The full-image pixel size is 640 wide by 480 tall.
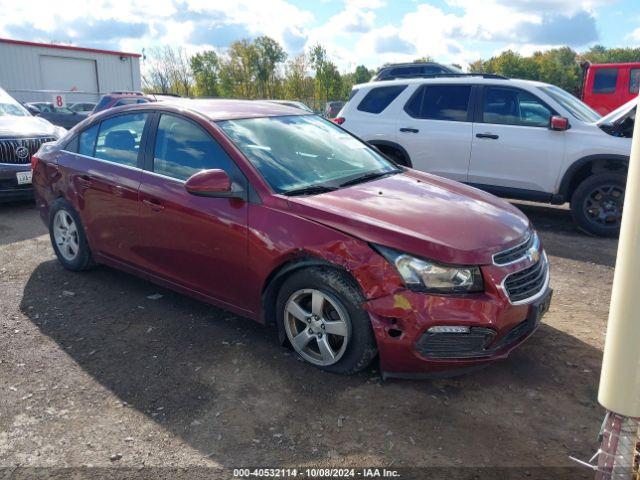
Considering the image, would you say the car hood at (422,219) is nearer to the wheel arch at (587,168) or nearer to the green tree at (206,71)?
the wheel arch at (587,168)

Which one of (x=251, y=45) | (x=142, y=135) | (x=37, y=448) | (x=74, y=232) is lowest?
(x=37, y=448)

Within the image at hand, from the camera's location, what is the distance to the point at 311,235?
3.22m

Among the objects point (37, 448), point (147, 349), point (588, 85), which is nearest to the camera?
point (37, 448)

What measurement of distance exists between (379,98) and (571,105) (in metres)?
2.61

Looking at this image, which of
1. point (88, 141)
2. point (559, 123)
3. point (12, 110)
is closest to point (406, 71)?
point (559, 123)

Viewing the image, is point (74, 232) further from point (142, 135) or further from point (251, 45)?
point (251, 45)

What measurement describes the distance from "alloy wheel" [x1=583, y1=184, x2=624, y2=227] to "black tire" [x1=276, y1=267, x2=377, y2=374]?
4.70 m

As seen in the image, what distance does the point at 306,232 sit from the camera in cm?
324

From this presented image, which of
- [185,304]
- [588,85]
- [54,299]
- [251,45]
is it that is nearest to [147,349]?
[185,304]

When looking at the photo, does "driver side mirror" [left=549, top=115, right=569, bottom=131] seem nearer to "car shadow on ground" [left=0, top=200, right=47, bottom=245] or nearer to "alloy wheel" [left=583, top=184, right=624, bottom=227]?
"alloy wheel" [left=583, top=184, right=624, bottom=227]

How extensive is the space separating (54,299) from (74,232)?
689 mm

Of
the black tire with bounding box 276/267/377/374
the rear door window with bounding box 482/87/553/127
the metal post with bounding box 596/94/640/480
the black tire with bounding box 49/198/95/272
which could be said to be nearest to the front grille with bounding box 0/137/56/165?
the black tire with bounding box 49/198/95/272

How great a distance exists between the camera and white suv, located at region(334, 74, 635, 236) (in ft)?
21.4

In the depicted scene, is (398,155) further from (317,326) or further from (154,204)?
(317,326)
